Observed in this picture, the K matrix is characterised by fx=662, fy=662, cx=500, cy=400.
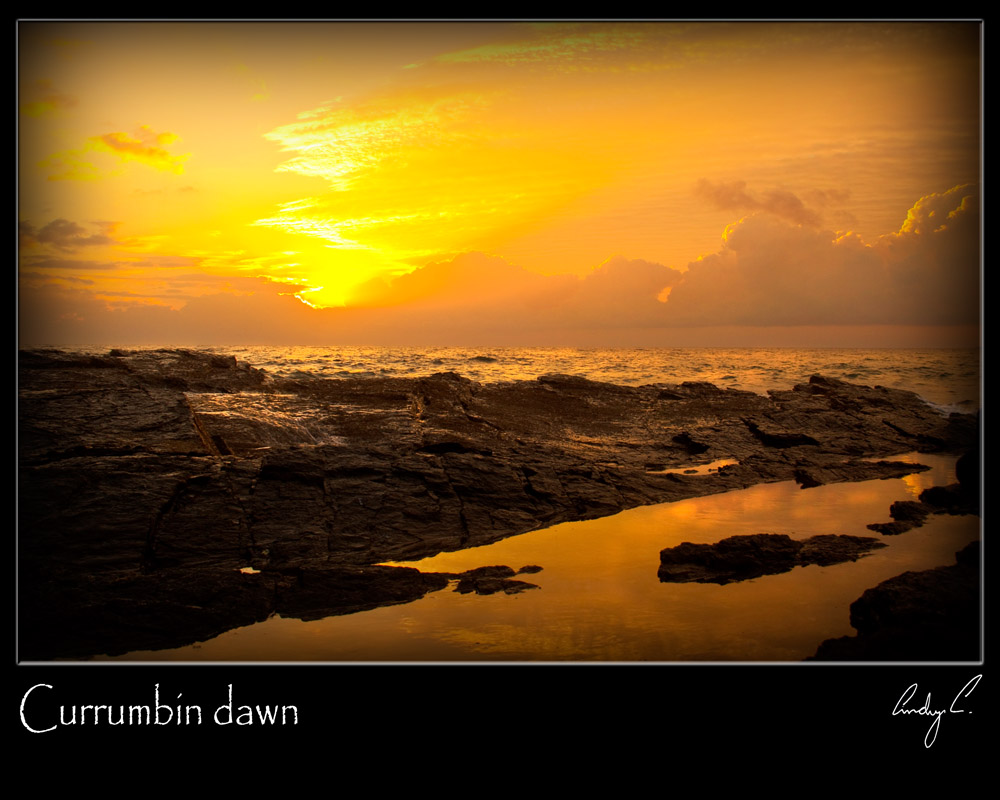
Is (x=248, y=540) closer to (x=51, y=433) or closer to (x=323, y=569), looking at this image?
(x=323, y=569)

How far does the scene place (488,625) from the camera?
586 centimetres

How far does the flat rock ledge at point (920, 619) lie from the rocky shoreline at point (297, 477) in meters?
2.23

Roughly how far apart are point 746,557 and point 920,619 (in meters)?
1.95

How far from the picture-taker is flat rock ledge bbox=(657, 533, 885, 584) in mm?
6992

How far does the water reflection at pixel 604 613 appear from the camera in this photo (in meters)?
5.47

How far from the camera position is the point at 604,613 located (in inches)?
239

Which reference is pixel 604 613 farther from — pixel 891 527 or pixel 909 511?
pixel 909 511
